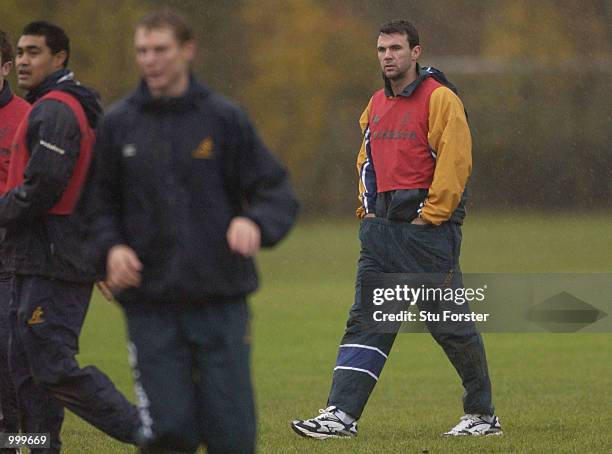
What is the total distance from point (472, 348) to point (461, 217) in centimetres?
76

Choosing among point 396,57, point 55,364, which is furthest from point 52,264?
point 396,57

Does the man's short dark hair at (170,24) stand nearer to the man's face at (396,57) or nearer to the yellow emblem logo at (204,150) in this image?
the yellow emblem logo at (204,150)

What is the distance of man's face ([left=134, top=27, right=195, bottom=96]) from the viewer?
5008mm

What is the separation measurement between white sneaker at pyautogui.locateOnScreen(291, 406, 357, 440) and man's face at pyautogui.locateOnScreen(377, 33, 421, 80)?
1.91 m

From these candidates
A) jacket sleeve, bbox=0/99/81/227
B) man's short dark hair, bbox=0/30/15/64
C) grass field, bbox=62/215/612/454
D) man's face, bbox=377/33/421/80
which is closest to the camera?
jacket sleeve, bbox=0/99/81/227

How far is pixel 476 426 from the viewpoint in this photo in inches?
304

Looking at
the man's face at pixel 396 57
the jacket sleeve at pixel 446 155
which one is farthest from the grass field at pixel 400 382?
the man's face at pixel 396 57

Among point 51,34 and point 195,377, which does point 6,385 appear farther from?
point 195,377

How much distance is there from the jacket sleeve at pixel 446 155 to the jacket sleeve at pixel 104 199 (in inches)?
113

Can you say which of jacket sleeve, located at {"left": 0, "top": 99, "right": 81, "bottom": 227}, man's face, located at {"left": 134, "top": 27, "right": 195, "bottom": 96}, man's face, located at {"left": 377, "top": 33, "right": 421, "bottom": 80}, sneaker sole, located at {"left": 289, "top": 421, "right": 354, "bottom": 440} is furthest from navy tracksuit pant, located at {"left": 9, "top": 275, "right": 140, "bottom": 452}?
man's face, located at {"left": 377, "top": 33, "right": 421, "bottom": 80}

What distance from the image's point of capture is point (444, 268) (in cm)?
787

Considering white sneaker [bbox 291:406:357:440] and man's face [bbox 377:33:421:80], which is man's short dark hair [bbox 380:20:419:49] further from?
white sneaker [bbox 291:406:357:440]

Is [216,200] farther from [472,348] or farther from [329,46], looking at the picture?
[329,46]

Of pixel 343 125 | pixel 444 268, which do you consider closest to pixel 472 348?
pixel 444 268
